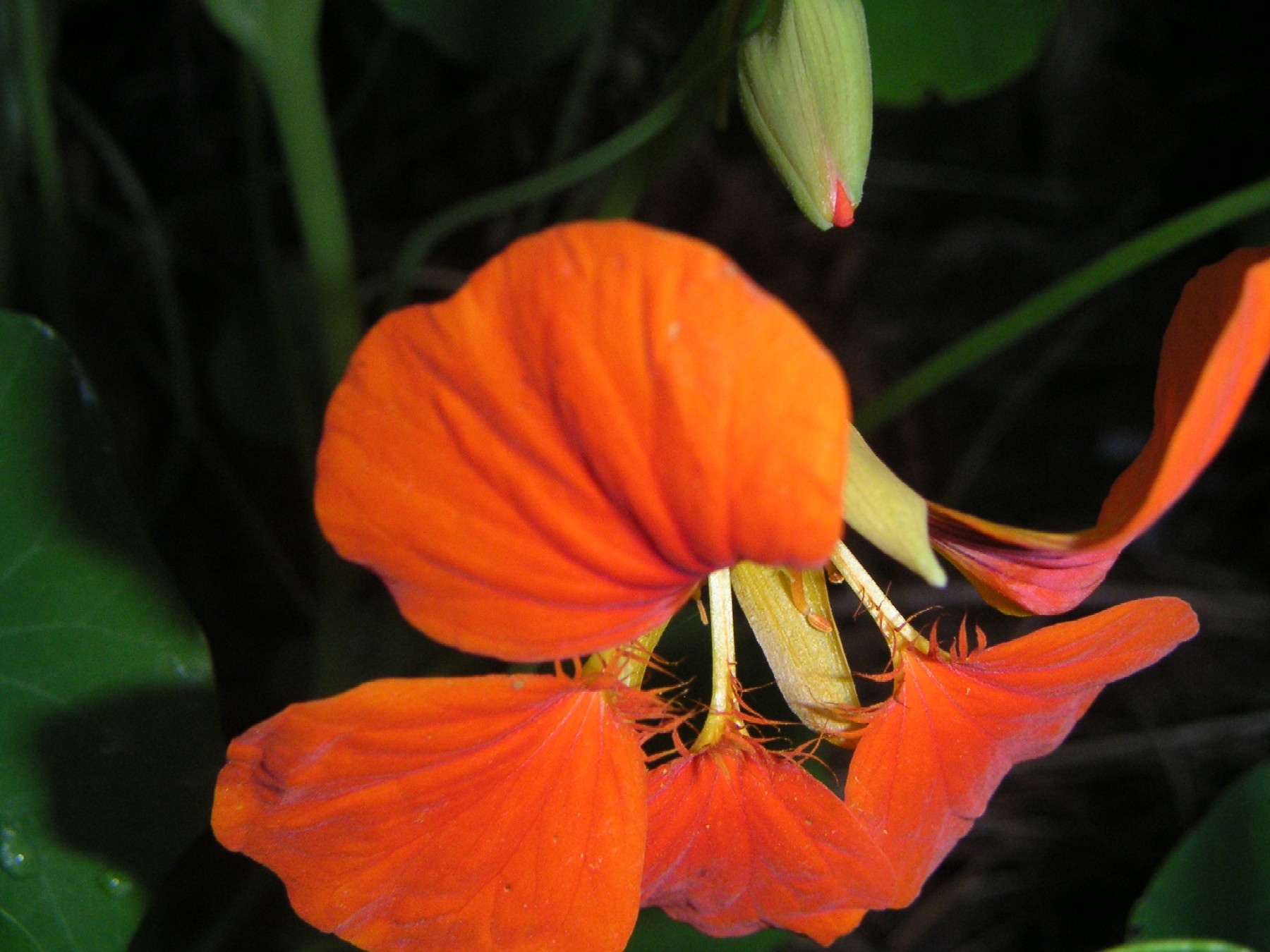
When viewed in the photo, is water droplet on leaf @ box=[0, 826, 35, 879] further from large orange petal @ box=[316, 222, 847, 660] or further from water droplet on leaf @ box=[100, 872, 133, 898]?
large orange petal @ box=[316, 222, 847, 660]

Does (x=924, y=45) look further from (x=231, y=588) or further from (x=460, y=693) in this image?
(x=231, y=588)

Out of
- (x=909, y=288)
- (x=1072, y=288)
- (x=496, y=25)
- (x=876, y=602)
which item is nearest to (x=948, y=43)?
(x=1072, y=288)

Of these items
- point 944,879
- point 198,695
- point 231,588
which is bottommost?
point 944,879

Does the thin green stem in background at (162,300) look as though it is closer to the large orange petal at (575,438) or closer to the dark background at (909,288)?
the dark background at (909,288)

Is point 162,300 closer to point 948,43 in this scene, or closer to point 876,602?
point 948,43

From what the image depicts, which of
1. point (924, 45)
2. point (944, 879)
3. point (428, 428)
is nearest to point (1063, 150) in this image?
point (924, 45)

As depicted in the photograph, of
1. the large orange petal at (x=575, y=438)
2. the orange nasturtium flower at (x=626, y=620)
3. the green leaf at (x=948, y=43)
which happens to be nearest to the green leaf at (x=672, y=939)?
the orange nasturtium flower at (x=626, y=620)
